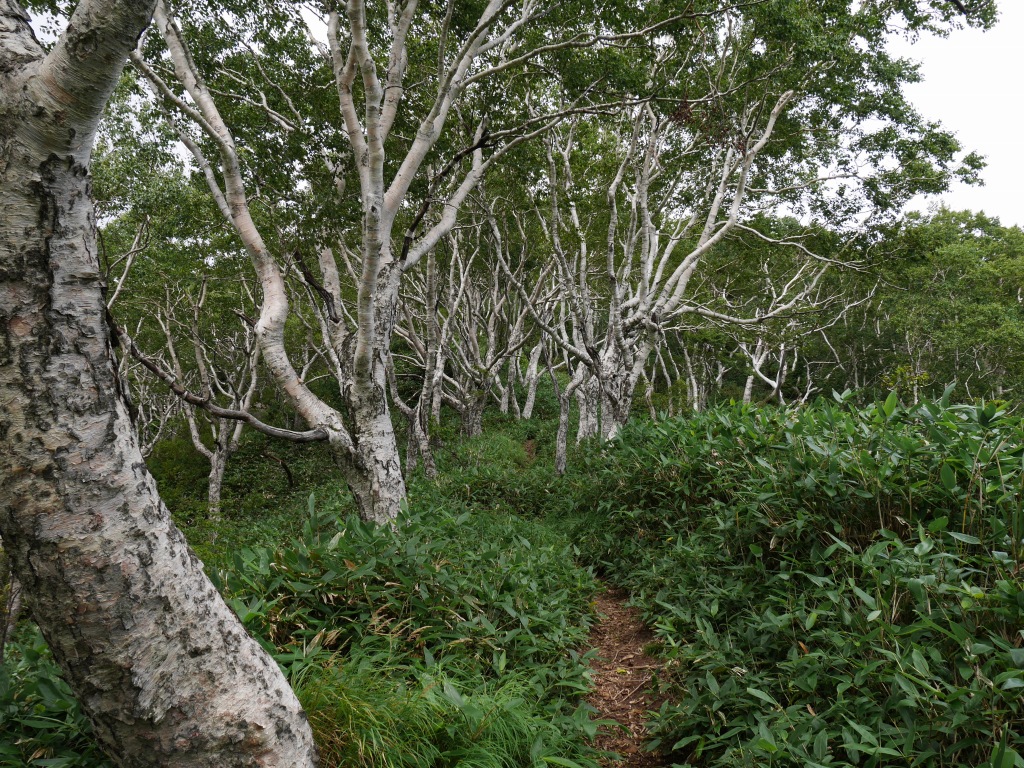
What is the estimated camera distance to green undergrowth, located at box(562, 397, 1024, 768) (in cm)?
226

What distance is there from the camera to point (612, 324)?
9492 millimetres

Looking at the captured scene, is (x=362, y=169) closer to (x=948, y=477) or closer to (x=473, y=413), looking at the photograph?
(x=948, y=477)

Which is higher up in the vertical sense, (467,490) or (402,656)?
(467,490)

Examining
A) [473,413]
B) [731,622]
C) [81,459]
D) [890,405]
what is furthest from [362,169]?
[473,413]

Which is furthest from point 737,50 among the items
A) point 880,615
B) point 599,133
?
point 880,615

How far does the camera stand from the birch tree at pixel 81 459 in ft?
4.57

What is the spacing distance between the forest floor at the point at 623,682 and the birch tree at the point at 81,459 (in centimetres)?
229

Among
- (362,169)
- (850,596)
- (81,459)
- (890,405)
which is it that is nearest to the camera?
(81,459)

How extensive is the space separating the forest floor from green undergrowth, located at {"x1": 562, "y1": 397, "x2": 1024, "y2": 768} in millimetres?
163

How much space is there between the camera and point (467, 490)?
8586 millimetres

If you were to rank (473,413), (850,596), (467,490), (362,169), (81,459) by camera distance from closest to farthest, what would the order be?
1. (81,459)
2. (850,596)
3. (362,169)
4. (467,490)
5. (473,413)

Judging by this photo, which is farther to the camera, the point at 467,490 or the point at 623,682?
the point at 467,490

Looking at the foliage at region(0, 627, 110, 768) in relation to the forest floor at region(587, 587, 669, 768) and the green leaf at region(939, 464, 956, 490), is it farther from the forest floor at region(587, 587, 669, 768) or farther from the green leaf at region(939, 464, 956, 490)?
the green leaf at region(939, 464, 956, 490)

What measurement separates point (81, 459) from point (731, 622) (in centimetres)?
387
